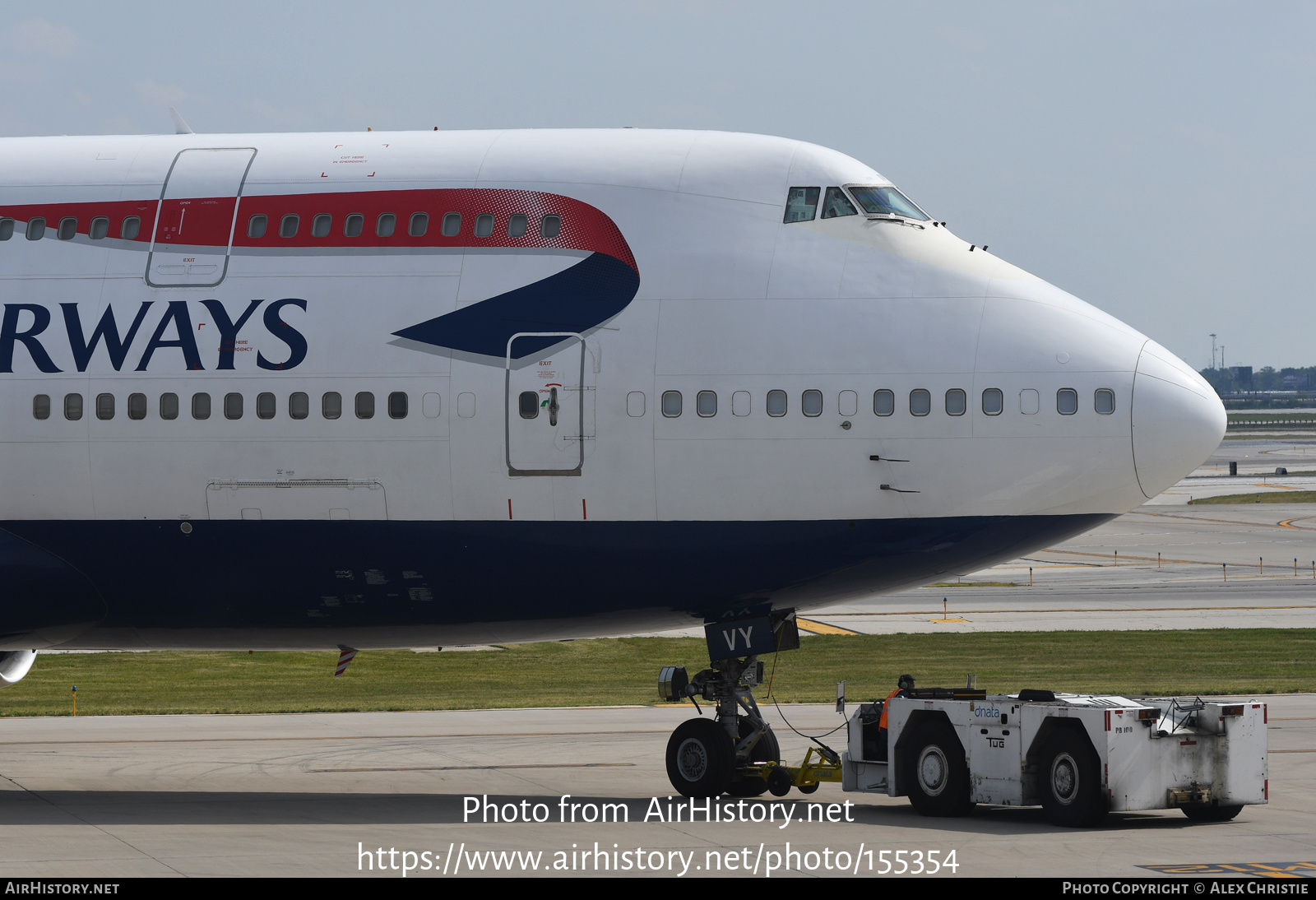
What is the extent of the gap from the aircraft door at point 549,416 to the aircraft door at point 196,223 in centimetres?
441

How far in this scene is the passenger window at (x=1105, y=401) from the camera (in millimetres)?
18844

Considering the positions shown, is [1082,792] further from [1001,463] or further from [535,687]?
[535,687]

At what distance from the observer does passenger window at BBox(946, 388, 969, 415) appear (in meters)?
19.0

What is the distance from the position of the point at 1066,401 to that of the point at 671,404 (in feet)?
15.7

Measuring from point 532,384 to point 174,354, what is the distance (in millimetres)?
4720

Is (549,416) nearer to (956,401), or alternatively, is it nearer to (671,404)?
(671,404)

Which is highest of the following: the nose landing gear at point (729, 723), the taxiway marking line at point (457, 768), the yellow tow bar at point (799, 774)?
the nose landing gear at point (729, 723)

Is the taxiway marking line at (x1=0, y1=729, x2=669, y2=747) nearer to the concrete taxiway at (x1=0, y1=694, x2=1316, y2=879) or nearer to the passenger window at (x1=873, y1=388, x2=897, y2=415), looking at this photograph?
the concrete taxiway at (x1=0, y1=694, x2=1316, y2=879)

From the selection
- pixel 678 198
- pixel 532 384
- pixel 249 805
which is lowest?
pixel 249 805

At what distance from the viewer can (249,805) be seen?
22312 mm

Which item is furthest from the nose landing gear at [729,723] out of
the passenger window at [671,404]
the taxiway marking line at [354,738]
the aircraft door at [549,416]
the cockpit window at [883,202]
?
the taxiway marking line at [354,738]

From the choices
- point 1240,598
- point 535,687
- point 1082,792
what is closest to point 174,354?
point 1082,792

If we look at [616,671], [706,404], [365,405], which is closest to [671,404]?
[706,404]

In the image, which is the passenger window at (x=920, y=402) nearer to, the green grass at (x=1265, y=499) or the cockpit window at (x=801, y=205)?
the cockpit window at (x=801, y=205)
